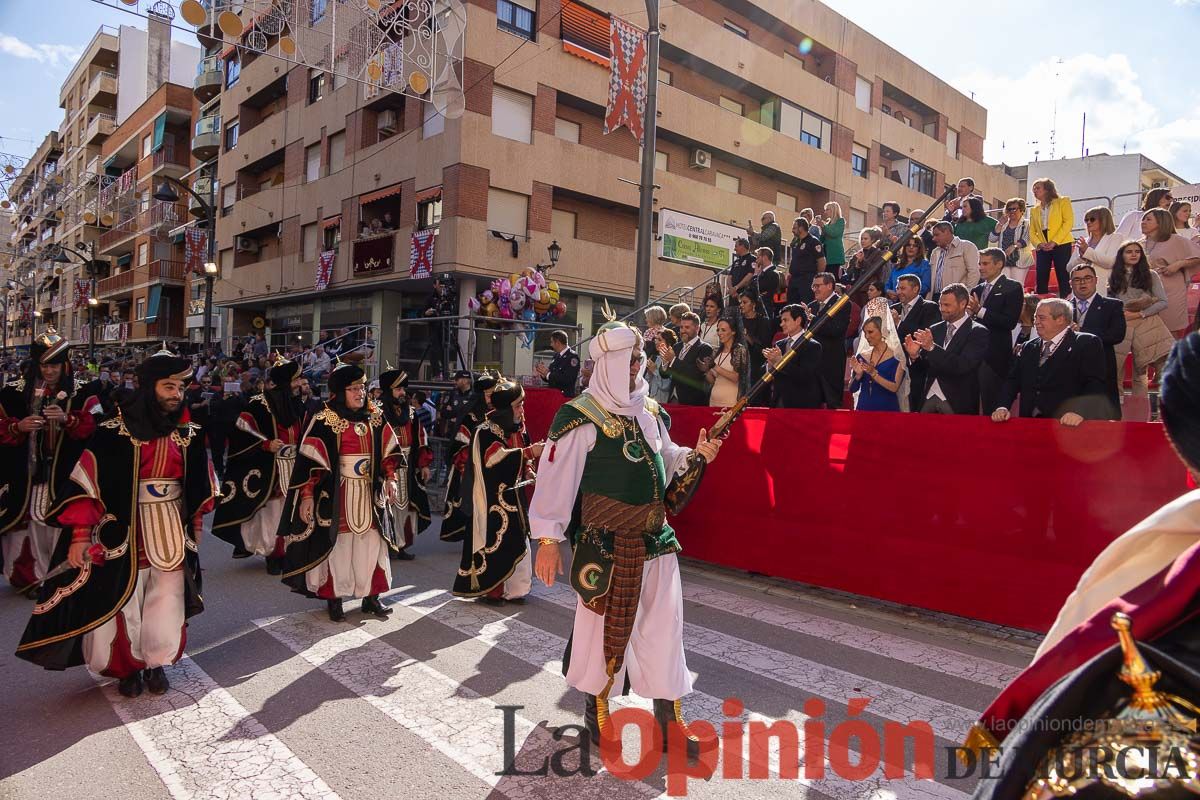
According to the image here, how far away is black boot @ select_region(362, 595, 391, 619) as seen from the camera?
6514mm

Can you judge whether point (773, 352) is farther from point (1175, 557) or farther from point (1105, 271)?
point (1175, 557)

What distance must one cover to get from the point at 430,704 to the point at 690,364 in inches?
212

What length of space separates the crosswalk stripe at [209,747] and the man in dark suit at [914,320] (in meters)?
6.11

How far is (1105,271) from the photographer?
357 inches

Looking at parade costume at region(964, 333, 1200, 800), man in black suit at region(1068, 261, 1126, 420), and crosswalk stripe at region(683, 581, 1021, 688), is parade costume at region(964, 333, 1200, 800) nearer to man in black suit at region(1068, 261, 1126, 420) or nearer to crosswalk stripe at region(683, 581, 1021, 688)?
crosswalk stripe at region(683, 581, 1021, 688)

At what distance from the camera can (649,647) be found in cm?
412

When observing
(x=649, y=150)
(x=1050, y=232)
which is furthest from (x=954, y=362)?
(x=649, y=150)

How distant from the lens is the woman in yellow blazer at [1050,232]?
32.0ft

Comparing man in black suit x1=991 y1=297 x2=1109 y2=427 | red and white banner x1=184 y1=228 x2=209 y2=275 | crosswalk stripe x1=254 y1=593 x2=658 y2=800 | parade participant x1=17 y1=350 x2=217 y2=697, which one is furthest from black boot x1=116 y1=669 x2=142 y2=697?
red and white banner x1=184 y1=228 x2=209 y2=275

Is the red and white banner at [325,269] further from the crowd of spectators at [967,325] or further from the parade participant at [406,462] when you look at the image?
the parade participant at [406,462]

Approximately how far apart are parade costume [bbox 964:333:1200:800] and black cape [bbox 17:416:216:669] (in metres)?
4.87

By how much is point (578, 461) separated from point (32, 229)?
83313 millimetres

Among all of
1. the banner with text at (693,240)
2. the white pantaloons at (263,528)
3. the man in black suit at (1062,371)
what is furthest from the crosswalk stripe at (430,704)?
the banner with text at (693,240)

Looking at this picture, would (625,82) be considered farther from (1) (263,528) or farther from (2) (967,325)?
(1) (263,528)
